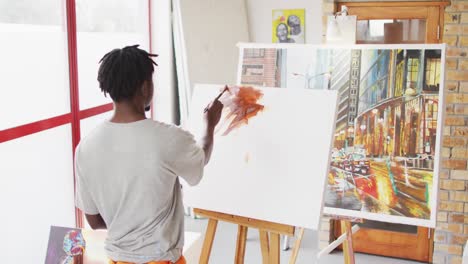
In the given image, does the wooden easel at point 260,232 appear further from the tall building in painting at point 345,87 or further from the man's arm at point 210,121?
the tall building in painting at point 345,87

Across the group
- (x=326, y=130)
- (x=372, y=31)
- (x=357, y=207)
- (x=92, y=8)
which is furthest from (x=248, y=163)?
(x=372, y=31)

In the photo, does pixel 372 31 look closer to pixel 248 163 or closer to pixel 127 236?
pixel 248 163

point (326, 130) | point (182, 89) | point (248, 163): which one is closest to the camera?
point (326, 130)

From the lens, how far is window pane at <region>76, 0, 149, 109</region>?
327cm

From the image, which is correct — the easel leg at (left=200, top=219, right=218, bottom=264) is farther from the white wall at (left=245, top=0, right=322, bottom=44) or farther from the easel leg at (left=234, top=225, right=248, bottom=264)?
the white wall at (left=245, top=0, right=322, bottom=44)

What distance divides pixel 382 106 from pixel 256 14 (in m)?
2.19

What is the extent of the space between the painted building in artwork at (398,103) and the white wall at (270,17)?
5.65 feet

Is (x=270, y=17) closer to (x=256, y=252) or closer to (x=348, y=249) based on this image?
(x=256, y=252)

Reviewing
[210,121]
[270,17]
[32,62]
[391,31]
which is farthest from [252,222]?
[270,17]

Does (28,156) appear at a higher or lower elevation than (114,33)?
lower

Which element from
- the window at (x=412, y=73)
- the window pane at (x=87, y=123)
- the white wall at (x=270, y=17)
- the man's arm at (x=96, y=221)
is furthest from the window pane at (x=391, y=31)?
the man's arm at (x=96, y=221)

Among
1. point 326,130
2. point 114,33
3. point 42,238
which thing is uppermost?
point 114,33

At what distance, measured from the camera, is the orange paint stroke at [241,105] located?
8.09ft

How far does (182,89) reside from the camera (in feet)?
14.9
